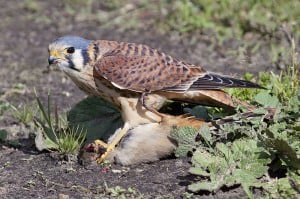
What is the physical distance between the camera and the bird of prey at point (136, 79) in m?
5.04

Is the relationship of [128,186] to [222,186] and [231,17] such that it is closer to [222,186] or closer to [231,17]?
[222,186]

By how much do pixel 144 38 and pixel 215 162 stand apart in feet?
13.3

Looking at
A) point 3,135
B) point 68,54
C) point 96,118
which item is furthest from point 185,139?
point 3,135

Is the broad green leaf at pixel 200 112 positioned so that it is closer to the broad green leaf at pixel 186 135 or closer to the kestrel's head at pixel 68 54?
the broad green leaf at pixel 186 135

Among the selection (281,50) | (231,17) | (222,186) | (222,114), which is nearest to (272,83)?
(222,114)

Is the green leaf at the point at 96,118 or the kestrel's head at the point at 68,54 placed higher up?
the kestrel's head at the point at 68,54

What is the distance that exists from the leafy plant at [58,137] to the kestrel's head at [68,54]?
0.31 metres

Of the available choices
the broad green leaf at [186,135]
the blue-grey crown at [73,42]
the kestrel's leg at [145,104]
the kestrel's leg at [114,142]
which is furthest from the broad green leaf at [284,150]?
the blue-grey crown at [73,42]

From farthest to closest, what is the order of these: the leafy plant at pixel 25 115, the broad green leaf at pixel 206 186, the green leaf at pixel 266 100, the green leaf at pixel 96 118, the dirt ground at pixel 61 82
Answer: the leafy plant at pixel 25 115 < the green leaf at pixel 96 118 < the green leaf at pixel 266 100 < the dirt ground at pixel 61 82 < the broad green leaf at pixel 206 186

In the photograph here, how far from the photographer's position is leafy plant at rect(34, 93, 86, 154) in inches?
196

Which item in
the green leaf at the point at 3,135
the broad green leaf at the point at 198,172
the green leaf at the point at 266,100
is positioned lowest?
the green leaf at the point at 3,135

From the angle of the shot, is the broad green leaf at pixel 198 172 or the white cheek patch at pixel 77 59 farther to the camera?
the white cheek patch at pixel 77 59

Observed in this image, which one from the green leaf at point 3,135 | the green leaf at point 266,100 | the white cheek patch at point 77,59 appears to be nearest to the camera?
the green leaf at point 266,100

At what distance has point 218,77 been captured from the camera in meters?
5.06
